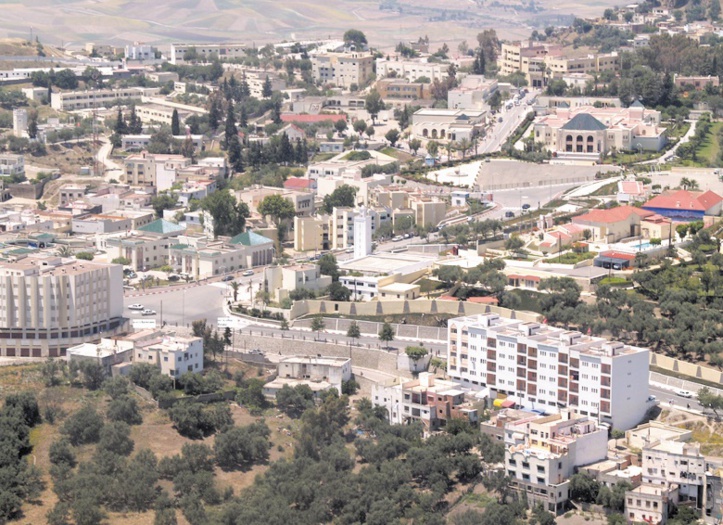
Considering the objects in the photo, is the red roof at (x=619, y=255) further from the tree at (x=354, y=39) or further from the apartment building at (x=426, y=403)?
the tree at (x=354, y=39)

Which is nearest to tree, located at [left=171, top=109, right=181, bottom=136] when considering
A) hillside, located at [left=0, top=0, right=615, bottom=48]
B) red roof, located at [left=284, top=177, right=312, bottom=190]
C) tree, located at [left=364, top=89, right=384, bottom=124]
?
tree, located at [left=364, top=89, right=384, bottom=124]

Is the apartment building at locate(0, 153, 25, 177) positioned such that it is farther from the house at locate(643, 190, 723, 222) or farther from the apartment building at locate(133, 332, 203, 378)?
the apartment building at locate(133, 332, 203, 378)

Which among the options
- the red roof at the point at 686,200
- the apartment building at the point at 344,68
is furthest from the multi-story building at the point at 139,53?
the red roof at the point at 686,200

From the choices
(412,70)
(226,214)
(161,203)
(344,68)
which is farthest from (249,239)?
(344,68)

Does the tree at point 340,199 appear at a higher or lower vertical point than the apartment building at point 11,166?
lower

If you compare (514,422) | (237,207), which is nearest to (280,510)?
(514,422)

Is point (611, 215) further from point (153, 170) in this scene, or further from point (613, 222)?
point (153, 170)

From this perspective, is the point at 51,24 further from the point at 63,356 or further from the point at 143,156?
the point at 63,356
